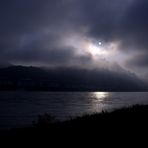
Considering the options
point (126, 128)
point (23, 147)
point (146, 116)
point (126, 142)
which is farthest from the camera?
point (146, 116)

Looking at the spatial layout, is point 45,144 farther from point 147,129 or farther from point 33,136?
point 147,129

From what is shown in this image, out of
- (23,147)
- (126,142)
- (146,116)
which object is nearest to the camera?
(126,142)

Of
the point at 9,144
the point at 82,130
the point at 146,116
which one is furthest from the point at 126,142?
the point at 9,144

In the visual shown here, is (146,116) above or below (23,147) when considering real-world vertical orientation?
above

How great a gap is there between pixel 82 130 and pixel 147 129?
240 centimetres

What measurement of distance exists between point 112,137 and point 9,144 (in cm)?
392

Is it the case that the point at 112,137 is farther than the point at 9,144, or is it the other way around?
the point at 9,144

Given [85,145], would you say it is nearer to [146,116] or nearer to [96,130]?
[96,130]

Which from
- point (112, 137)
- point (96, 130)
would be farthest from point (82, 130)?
point (112, 137)

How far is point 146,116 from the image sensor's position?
12930 millimetres

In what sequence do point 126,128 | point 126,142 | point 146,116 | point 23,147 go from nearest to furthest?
point 126,142 → point 23,147 → point 126,128 → point 146,116

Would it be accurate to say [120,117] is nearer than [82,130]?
No

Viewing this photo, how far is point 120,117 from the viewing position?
1330 centimetres

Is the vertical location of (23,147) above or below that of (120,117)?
below
